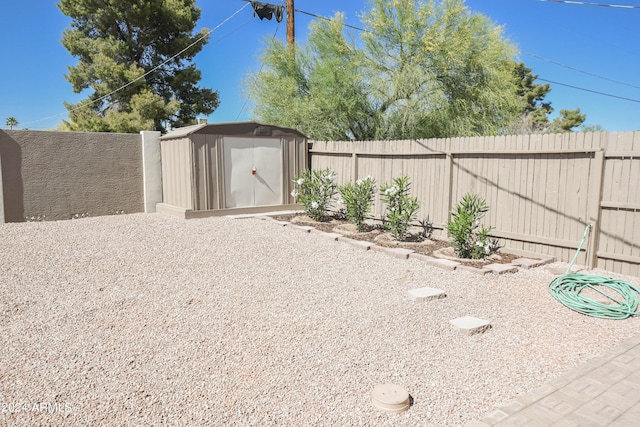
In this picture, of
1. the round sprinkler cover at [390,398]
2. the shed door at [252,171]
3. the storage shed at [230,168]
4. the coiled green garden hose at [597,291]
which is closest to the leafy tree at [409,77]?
the storage shed at [230,168]

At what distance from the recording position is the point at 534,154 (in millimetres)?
5809

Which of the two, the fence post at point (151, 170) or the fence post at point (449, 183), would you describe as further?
the fence post at point (151, 170)

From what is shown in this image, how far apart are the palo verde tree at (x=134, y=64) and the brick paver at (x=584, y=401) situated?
16364 mm

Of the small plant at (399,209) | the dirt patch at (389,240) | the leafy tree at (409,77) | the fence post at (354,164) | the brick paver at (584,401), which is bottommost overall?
the brick paver at (584,401)

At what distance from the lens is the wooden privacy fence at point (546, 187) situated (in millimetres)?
5090

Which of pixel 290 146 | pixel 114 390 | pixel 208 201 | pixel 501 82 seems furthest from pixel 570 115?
pixel 114 390

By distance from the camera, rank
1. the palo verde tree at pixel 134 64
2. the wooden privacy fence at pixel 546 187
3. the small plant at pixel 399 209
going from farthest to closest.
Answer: the palo verde tree at pixel 134 64 → the small plant at pixel 399 209 → the wooden privacy fence at pixel 546 187

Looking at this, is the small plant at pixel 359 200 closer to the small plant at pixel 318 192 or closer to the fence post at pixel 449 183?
the small plant at pixel 318 192

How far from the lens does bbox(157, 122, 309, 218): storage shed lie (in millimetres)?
8164

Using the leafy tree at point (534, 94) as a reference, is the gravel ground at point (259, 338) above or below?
below

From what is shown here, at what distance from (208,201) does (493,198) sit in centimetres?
517

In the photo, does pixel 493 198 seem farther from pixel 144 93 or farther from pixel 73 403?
pixel 144 93

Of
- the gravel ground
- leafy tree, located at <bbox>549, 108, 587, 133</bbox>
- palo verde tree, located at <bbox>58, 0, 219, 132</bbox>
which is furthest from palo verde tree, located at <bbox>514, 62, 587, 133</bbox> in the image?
the gravel ground

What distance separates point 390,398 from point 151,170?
26.7 ft
